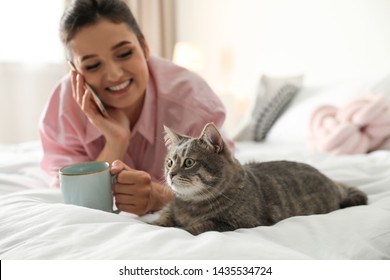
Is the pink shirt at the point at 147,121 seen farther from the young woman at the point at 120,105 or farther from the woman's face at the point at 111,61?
the woman's face at the point at 111,61

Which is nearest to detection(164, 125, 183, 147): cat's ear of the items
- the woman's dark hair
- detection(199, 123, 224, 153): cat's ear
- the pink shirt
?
detection(199, 123, 224, 153): cat's ear

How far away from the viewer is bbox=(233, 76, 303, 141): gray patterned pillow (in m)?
2.35

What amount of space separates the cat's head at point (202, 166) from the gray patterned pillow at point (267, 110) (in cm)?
152

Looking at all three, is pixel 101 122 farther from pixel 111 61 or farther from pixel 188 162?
pixel 188 162

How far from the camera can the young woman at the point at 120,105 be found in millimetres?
1141

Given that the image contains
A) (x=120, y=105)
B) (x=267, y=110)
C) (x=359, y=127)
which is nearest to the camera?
(x=120, y=105)

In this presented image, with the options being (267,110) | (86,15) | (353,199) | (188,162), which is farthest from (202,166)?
(267,110)

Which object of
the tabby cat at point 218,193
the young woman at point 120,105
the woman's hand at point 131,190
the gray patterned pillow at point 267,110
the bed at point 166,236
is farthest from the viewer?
the gray patterned pillow at point 267,110

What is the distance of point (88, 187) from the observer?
0.88 metres

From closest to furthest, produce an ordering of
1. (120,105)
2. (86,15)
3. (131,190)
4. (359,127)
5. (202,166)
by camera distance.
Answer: (202,166), (131,190), (86,15), (120,105), (359,127)

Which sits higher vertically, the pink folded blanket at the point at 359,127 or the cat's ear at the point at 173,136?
the cat's ear at the point at 173,136

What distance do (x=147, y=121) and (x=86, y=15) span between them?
0.41 meters

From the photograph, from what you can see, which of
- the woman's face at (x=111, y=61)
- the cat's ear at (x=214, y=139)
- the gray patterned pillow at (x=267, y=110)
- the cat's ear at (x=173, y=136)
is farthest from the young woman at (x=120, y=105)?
the gray patterned pillow at (x=267, y=110)
